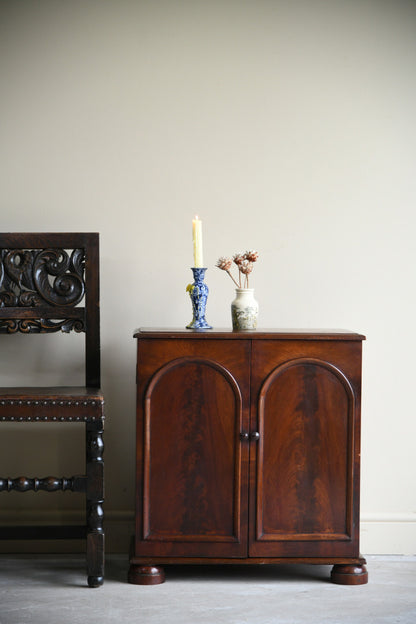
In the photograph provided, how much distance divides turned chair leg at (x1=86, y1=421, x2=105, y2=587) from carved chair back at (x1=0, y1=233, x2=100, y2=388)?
1.04ft

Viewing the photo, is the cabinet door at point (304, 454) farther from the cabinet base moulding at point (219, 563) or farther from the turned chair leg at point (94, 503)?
the turned chair leg at point (94, 503)

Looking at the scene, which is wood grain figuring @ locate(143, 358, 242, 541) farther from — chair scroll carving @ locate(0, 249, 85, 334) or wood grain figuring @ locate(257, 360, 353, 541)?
chair scroll carving @ locate(0, 249, 85, 334)

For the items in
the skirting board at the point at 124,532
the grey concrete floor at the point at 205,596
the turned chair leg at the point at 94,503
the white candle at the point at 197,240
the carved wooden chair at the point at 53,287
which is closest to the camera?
the grey concrete floor at the point at 205,596

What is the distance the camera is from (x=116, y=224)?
9.61ft

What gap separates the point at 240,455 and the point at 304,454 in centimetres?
23

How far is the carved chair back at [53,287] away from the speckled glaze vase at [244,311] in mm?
547

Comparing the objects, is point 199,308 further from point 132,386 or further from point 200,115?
point 200,115

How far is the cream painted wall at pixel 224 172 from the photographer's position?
292cm

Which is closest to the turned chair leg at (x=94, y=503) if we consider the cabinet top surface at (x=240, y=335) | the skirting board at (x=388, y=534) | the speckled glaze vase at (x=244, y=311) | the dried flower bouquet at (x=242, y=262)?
the cabinet top surface at (x=240, y=335)

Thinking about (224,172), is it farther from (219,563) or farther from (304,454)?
(219,563)

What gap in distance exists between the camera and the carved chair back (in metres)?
A: 2.71

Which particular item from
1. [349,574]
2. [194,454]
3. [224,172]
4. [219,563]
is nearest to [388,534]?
[349,574]

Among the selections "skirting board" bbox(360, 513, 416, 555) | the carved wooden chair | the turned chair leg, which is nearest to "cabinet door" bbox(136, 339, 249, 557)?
the turned chair leg

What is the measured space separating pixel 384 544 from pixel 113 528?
1139mm
